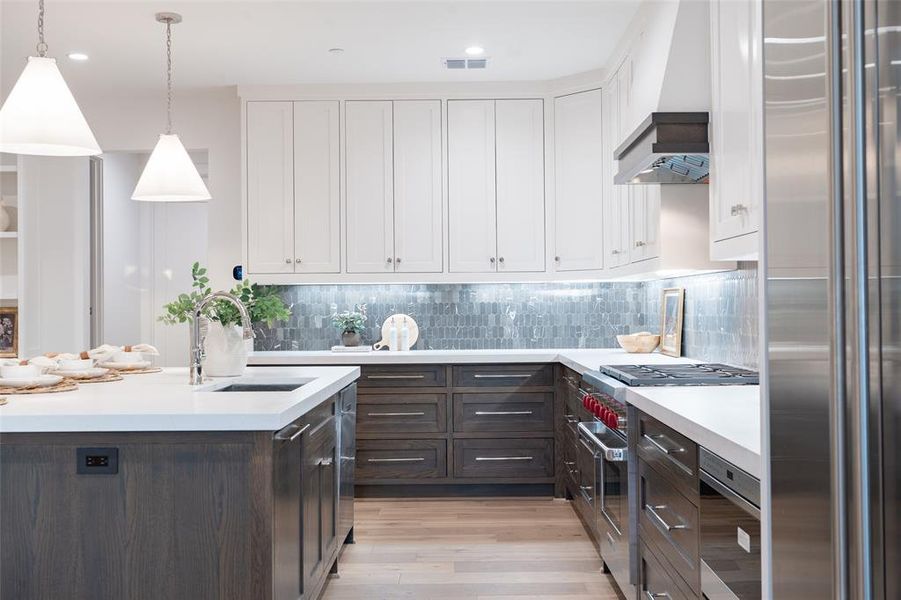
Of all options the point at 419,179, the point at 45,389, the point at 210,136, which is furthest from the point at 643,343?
the point at 210,136

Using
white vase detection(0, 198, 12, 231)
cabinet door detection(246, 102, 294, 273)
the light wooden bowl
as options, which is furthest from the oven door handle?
white vase detection(0, 198, 12, 231)

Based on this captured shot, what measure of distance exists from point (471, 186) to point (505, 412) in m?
1.46

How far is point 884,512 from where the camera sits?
0.83m

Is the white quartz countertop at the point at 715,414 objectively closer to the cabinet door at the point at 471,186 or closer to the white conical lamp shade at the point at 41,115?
the white conical lamp shade at the point at 41,115

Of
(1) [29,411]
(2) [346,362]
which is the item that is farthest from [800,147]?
(2) [346,362]

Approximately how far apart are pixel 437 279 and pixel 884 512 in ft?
13.4

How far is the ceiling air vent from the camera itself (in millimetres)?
4359

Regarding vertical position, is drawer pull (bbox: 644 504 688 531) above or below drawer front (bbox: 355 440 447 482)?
above

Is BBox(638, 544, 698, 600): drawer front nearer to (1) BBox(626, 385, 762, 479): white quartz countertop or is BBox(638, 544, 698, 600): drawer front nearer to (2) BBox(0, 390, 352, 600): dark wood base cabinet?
(1) BBox(626, 385, 762, 479): white quartz countertop

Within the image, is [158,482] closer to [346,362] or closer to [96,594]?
[96,594]

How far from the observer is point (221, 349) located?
300 centimetres

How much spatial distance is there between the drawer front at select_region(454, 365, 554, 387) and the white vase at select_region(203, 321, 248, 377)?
1805mm

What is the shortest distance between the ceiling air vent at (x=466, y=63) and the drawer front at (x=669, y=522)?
8.82 feet

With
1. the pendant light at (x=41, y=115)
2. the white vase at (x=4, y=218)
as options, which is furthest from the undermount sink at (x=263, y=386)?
the white vase at (x=4, y=218)
